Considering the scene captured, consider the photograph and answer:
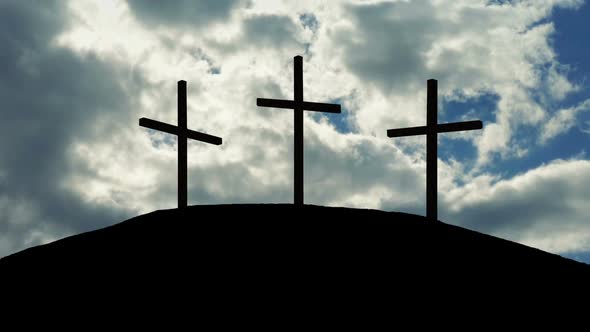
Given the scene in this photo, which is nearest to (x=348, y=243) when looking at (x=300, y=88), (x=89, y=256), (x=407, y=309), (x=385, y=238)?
(x=385, y=238)

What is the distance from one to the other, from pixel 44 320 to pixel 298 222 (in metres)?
4.86

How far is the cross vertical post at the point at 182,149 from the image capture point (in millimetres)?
14641

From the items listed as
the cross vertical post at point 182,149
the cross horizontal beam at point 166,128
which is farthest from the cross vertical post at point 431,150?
the cross vertical post at point 182,149

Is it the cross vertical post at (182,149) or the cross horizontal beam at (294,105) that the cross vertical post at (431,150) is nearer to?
the cross horizontal beam at (294,105)

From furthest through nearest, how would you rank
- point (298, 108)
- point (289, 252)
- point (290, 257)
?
point (298, 108), point (289, 252), point (290, 257)

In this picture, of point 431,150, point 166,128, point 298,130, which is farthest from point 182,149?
point 431,150

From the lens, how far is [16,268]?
1307 cm

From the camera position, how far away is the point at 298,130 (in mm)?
14812

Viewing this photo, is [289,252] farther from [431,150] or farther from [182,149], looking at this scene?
[431,150]

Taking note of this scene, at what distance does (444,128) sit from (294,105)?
10.6ft

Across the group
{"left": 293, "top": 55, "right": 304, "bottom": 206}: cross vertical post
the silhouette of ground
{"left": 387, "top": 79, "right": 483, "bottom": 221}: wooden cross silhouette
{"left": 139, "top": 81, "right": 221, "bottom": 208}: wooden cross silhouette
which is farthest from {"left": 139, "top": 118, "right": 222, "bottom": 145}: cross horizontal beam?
{"left": 387, "top": 79, "right": 483, "bottom": 221}: wooden cross silhouette

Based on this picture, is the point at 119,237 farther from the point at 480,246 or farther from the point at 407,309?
the point at 480,246

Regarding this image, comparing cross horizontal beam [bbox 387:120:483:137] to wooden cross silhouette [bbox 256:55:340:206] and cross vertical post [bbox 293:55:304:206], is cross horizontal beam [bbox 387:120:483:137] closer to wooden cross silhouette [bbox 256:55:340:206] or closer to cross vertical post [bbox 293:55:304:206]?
wooden cross silhouette [bbox 256:55:340:206]

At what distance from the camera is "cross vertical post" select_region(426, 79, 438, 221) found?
14.7m
